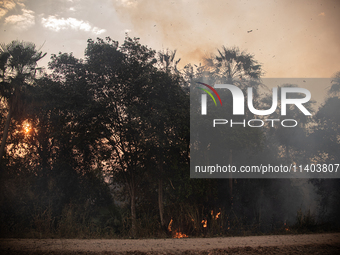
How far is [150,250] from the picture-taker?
260 inches

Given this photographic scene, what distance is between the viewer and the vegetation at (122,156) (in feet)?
36.5

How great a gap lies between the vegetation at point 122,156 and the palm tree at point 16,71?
0.06m

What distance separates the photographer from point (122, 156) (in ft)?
40.9

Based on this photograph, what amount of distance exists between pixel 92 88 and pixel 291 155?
13.3 meters

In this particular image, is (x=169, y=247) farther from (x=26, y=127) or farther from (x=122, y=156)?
(x=26, y=127)

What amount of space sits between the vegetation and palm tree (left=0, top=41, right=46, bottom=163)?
0.06 metres

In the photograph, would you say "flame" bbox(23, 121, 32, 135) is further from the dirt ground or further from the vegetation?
the dirt ground

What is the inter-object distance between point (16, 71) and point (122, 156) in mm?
8203

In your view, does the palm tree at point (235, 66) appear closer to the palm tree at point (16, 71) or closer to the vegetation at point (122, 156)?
the vegetation at point (122, 156)

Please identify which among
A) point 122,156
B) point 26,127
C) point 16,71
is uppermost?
point 16,71

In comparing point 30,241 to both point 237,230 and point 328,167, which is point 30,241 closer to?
point 237,230

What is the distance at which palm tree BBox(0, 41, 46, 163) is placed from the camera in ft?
46.3

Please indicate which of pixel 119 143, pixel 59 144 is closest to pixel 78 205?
pixel 59 144
